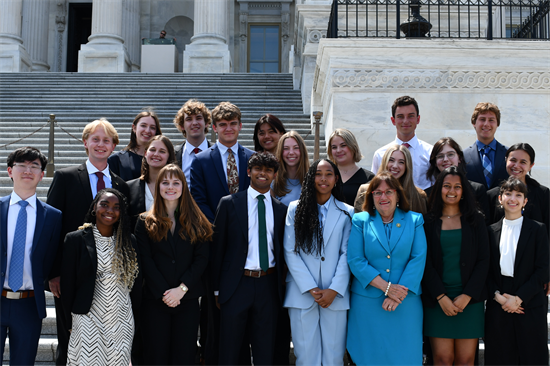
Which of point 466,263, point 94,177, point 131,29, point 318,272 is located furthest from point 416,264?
point 131,29

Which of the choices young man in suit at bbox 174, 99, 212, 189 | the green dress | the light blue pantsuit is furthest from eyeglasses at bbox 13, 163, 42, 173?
the green dress

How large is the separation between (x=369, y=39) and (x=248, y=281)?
224 inches

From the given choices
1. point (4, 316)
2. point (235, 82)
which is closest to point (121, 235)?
point (4, 316)

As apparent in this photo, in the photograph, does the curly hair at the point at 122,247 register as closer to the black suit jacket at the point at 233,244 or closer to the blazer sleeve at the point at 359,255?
the black suit jacket at the point at 233,244

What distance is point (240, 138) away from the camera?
11562 mm

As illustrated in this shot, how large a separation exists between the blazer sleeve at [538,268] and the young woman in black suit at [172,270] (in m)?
2.59

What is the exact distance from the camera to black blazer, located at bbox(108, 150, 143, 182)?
17.9 ft

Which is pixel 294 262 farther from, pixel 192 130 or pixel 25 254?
pixel 25 254

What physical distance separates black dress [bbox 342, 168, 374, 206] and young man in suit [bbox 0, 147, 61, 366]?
2.54 metres

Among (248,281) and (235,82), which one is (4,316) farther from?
(235,82)

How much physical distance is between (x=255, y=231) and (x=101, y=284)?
50.8 inches

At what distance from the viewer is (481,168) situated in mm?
5500

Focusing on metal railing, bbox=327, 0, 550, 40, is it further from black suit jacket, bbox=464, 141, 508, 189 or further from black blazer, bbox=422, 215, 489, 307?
black blazer, bbox=422, 215, 489, 307

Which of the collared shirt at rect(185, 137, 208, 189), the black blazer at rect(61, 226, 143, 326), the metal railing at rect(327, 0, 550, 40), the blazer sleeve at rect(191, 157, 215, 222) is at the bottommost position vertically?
the black blazer at rect(61, 226, 143, 326)
